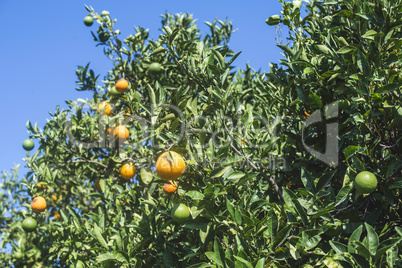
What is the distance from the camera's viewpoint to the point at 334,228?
6.76ft

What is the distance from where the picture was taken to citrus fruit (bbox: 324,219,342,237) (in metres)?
2.03

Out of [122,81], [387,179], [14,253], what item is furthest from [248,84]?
[14,253]

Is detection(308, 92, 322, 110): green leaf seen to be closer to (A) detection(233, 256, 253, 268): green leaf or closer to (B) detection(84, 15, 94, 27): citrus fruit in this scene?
(A) detection(233, 256, 253, 268): green leaf

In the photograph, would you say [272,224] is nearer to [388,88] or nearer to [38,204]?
[388,88]

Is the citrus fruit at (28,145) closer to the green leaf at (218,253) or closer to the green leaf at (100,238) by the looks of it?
the green leaf at (100,238)

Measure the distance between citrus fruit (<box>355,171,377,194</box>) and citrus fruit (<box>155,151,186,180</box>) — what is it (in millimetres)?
971

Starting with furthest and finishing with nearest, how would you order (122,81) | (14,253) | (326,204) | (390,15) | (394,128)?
(14,253) → (122,81) → (394,128) → (390,15) → (326,204)

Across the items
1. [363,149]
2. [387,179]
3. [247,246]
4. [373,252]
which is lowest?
[373,252]

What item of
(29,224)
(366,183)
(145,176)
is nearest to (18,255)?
(29,224)

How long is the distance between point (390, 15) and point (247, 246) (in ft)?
5.06

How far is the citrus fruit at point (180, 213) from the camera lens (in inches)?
87.3

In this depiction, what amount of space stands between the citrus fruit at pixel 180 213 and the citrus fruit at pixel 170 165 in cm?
19

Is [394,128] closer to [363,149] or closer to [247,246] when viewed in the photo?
[363,149]

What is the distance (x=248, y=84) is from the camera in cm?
423
